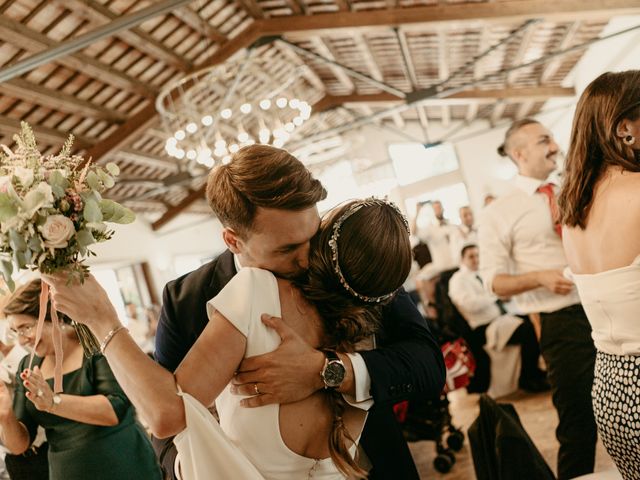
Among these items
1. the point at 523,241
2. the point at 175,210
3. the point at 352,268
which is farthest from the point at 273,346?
the point at 175,210

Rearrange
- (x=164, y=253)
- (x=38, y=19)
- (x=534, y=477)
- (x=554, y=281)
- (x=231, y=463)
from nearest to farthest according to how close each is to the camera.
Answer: (x=231, y=463)
(x=534, y=477)
(x=554, y=281)
(x=38, y=19)
(x=164, y=253)

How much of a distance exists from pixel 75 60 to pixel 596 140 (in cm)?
685

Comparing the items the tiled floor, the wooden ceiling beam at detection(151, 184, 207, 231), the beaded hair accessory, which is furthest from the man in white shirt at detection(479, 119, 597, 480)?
the wooden ceiling beam at detection(151, 184, 207, 231)

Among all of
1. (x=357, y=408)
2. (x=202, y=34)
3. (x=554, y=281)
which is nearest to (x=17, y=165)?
(x=357, y=408)

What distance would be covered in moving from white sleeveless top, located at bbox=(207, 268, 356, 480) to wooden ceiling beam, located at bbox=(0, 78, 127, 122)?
6846 millimetres

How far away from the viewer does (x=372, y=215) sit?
1.40m

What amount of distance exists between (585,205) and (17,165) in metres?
1.67

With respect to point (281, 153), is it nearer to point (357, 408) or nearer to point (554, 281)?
point (357, 408)

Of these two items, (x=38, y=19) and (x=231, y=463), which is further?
(x=38, y=19)

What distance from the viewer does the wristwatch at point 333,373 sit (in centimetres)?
136

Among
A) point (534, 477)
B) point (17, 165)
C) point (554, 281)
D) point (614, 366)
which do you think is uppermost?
point (17, 165)

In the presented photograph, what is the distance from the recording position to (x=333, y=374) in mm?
1366

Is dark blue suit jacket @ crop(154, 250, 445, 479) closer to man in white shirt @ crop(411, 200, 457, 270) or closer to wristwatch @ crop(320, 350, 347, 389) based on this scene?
wristwatch @ crop(320, 350, 347, 389)

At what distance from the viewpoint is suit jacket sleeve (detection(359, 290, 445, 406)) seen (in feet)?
4.73
